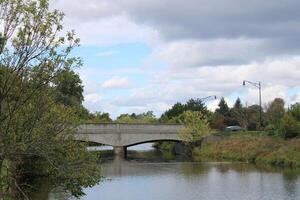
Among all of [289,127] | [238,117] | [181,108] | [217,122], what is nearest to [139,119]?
[181,108]

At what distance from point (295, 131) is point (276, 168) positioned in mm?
13225

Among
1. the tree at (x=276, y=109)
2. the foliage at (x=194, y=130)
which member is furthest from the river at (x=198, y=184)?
the tree at (x=276, y=109)

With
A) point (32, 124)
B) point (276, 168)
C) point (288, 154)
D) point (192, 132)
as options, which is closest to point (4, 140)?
point (32, 124)

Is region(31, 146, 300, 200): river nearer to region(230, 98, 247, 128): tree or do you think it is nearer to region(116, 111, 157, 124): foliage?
A: region(230, 98, 247, 128): tree

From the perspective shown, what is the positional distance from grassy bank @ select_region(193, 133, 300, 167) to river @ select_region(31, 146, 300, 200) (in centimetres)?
352

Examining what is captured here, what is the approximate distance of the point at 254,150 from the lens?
240 feet

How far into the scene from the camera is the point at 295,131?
7119 centimetres

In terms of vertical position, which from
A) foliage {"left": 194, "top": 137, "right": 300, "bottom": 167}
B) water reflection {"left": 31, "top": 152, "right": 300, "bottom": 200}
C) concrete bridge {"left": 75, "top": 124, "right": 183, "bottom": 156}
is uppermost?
concrete bridge {"left": 75, "top": 124, "right": 183, "bottom": 156}

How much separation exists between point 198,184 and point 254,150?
28.2 metres

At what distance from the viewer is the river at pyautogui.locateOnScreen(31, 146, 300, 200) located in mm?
39062

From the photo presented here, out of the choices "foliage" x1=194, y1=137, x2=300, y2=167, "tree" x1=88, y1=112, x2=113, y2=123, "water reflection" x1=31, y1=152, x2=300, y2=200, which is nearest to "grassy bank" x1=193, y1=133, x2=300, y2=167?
"foliage" x1=194, y1=137, x2=300, y2=167

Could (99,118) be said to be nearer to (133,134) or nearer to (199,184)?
(133,134)

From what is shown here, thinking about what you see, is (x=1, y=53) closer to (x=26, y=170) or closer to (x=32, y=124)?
(x=32, y=124)

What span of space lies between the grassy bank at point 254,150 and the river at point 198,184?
11.5 ft
